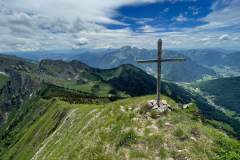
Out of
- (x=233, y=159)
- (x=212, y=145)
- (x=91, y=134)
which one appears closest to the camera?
(x=233, y=159)

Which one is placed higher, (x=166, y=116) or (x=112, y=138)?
(x=166, y=116)

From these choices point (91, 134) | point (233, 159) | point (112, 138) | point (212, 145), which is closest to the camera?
point (233, 159)

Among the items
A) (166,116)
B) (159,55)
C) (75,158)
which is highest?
(159,55)

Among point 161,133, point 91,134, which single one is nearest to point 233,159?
point 161,133

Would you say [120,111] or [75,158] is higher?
[120,111]

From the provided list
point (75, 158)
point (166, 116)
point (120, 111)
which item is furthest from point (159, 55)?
point (75, 158)

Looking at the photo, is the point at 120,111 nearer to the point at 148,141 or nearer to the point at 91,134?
the point at 91,134

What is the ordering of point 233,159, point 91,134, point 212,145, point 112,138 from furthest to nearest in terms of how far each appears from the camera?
point 91,134 → point 112,138 → point 212,145 → point 233,159

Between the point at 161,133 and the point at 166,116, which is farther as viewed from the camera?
the point at 166,116

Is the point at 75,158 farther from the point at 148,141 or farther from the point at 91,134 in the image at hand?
the point at 148,141
